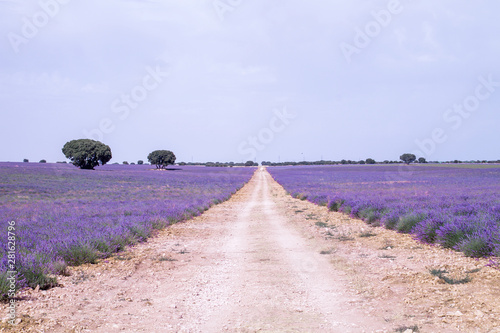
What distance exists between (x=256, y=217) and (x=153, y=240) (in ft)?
22.0

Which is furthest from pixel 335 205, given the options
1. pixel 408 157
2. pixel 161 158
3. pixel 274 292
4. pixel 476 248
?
pixel 408 157

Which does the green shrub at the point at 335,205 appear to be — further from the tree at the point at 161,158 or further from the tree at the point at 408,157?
the tree at the point at 408,157

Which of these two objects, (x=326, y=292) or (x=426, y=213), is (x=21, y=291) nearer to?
(x=326, y=292)

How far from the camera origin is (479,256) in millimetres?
7242

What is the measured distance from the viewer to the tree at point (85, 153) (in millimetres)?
81875

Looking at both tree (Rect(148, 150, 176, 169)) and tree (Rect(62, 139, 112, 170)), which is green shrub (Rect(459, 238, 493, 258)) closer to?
tree (Rect(62, 139, 112, 170))

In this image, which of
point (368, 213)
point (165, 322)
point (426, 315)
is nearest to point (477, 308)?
point (426, 315)

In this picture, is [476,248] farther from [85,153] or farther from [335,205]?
[85,153]

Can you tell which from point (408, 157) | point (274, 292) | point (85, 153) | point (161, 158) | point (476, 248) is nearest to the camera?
point (274, 292)

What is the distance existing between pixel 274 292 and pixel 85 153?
85.0m

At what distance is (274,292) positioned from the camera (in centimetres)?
586

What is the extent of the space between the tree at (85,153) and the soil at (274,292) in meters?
80.2

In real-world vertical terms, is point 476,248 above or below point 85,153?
below

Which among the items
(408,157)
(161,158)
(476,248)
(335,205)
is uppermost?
(408,157)
